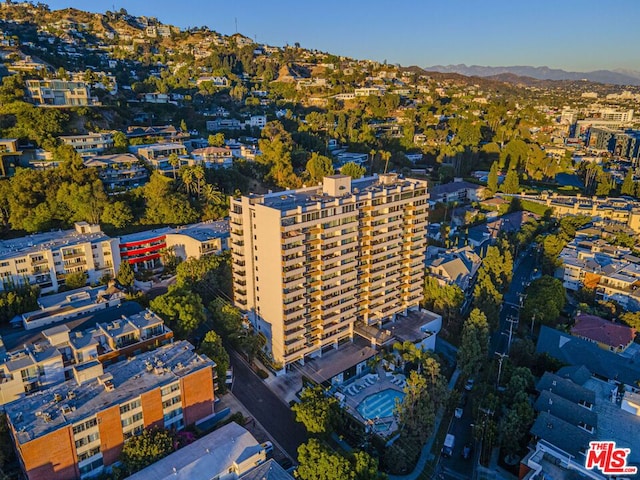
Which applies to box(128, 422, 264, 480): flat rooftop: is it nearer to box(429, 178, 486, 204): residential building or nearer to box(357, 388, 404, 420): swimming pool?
box(357, 388, 404, 420): swimming pool

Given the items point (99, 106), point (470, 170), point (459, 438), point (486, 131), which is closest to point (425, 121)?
point (486, 131)

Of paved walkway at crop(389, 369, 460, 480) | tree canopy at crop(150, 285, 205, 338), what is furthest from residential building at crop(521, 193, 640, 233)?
tree canopy at crop(150, 285, 205, 338)

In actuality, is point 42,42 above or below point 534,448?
above

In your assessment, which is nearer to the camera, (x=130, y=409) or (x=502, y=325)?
(x=130, y=409)

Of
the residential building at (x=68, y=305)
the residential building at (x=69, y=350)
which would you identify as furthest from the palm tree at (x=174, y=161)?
the residential building at (x=69, y=350)

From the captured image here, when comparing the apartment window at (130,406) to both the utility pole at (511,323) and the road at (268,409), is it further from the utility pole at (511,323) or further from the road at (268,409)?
the utility pole at (511,323)

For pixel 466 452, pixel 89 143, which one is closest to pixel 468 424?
pixel 466 452

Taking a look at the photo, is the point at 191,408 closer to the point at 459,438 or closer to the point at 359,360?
the point at 359,360
